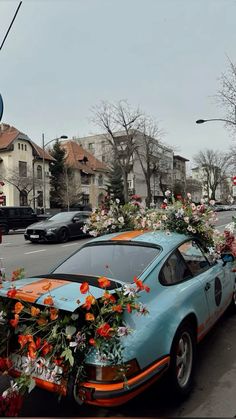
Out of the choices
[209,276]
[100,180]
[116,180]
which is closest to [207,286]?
[209,276]

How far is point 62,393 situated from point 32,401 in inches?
28.6

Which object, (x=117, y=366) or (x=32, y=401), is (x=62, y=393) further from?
(x=32, y=401)

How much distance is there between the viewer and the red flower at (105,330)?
2.61 metres

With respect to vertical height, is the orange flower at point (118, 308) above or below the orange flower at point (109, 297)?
below

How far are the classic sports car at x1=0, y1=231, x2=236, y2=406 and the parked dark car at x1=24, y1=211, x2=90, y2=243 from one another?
1183 centimetres

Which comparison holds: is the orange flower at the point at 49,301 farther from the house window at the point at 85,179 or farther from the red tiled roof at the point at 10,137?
the house window at the point at 85,179

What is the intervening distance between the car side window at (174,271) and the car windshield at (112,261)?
163 millimetres

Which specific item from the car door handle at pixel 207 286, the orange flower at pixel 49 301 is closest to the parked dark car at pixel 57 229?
the car door handle at pixel 207 286

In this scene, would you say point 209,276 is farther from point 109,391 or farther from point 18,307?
point 18,307

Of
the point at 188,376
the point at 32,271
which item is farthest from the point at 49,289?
the point at 32,271

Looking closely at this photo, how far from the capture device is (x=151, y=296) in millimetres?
3135

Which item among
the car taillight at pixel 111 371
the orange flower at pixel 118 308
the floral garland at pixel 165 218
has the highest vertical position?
the floral garland at pixel 165 218

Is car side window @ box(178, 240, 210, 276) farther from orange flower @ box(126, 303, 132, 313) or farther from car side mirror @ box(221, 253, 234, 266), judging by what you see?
orange flower @ box(126, 303, 132, 313)

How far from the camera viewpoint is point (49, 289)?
3.06 meters
